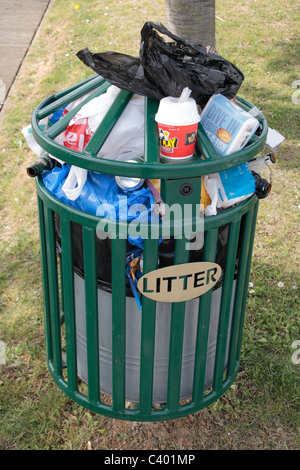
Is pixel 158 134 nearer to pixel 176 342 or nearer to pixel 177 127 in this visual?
pixel 177 127

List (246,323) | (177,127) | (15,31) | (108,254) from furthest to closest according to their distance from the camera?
1. (15,31)
2. (246,323)
3. (108,254)
4. (177,127)

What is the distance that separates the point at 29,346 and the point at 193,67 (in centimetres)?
169

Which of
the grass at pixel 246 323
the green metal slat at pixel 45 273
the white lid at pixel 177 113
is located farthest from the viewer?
the grass at pixel 246 323

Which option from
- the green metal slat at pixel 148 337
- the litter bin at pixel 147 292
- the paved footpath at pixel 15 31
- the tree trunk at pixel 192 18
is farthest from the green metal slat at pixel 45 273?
the paved footpath at pixel 15 31

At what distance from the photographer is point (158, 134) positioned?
1.75 m

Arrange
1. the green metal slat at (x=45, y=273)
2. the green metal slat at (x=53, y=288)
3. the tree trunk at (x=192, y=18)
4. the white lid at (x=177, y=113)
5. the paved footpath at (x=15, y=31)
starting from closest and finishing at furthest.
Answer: the white lid at (x=177, y=113)
the green metal slat at (x=53, y=288)
the green metal slat at (x=45, y=273)
the tree trunk at (x=192, y=18)
the paved footpath at (x=15, y=31)

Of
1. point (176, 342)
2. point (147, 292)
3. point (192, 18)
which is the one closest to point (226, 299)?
point (176, 342)

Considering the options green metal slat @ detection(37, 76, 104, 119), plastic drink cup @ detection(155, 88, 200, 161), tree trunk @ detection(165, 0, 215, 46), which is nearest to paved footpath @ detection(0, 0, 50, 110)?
tree trunk @ detection(165, 0, 215, 46)

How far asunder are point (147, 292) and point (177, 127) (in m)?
0.54

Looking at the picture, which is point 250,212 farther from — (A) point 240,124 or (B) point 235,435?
(B) point 235,435

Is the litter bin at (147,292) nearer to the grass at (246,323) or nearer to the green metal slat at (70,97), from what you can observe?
the green metal slat at (70,97)

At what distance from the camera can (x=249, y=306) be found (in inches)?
119

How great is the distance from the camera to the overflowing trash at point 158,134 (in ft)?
5.61

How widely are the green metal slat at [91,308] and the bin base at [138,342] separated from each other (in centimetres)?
8
